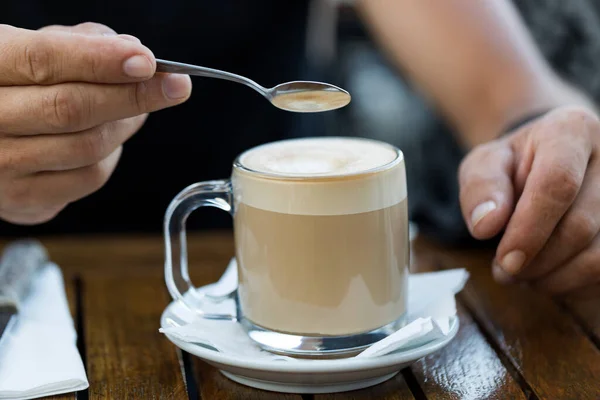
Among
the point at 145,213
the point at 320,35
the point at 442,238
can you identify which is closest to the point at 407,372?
the point at 442,238

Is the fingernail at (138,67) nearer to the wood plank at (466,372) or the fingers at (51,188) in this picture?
the fingers at (51,188)

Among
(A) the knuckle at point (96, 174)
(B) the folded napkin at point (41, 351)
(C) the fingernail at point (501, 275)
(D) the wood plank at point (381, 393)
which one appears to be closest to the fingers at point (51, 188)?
(A) the knuckle at point (96, 174)

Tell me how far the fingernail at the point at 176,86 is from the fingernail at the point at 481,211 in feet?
1.07

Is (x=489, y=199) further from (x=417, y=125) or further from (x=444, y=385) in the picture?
(x=417, y=125)

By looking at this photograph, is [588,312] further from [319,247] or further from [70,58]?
[70,58]

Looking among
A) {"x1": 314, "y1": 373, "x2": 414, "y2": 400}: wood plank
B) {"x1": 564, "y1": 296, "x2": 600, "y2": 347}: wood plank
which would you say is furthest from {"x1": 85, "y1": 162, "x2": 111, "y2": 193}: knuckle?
{"x1": 564, "y1": 296, "x2": 600, "y2": 347}: wood plank

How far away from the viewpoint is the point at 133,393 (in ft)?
2.21

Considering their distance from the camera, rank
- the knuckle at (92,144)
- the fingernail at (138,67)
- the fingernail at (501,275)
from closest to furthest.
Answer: the fingernail at (138,67) < the knuckle at (92,144) < the fingernail at (501,275)

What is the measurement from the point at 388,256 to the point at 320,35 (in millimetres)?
1893

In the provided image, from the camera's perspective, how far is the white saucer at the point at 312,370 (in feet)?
2.05

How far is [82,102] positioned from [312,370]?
305 mm

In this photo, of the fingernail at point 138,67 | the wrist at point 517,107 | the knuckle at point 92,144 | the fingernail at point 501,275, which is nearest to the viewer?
the fingernail at point 138,67

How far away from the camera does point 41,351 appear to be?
0.73 m

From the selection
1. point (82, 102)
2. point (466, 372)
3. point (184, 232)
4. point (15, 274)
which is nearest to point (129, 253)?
point (15, 274)
